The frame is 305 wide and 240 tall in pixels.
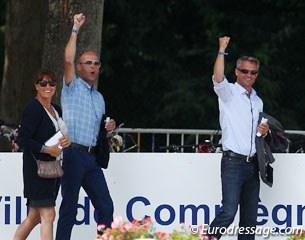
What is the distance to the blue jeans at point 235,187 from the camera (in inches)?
452

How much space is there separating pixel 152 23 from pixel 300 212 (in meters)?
10.6

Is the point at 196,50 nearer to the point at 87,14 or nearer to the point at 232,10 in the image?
the point at 232,10

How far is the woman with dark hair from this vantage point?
11.1 meters

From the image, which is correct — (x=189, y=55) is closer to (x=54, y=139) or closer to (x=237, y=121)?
(x=237, y=121)

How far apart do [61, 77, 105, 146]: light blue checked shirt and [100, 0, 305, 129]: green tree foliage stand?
9.44 metres

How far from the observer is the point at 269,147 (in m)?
11.8

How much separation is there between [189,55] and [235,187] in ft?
34.6

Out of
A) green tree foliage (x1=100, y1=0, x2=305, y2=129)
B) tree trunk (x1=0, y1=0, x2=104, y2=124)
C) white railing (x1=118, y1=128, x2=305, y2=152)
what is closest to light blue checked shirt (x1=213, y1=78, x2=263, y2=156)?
white railing (x1=118, y1=128, x2=305, y2=152)

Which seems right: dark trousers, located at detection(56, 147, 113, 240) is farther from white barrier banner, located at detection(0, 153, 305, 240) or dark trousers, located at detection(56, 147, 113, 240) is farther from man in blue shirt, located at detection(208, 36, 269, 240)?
man in blue shirt, located at detection(208, 36, 269, 240)

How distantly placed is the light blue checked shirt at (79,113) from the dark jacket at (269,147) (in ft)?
5.19

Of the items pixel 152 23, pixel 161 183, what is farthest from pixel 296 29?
pixel 161 183

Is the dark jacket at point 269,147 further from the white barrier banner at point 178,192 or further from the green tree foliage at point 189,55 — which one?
the green tree foliage at point 189,55

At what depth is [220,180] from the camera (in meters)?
12.2

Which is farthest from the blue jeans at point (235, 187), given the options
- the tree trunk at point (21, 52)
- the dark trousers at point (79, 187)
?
the tree trunk at point (21, 52)
